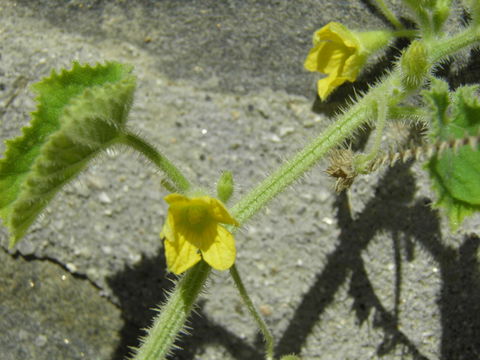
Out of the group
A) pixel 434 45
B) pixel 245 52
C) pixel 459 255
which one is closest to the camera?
pixel 434 45

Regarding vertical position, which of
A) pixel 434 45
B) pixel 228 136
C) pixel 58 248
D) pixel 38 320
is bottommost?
pixel 38 320

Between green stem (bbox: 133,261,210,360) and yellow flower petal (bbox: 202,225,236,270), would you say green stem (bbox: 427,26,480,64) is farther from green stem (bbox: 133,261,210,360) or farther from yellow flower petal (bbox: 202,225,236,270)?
green stem (bbox: 133,261,210,360)

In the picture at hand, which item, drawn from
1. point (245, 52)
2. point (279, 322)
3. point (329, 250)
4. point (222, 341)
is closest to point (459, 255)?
point (329, 250)

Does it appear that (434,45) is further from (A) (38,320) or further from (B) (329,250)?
(A) (38,320)

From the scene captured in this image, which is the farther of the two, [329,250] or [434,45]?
[329,250]

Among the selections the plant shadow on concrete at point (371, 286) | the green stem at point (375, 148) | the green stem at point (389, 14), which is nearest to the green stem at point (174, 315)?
the plant shadow on concrete at point (371, 286)

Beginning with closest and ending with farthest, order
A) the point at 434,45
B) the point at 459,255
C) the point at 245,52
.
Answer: the point at 434,45, the point at 459,255, the point at 245,52

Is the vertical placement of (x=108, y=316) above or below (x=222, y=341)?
below
